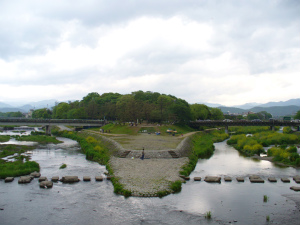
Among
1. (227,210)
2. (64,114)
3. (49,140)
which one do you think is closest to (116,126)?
(49,140)

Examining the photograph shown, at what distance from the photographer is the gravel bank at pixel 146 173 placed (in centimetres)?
2855

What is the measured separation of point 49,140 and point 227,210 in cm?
6618

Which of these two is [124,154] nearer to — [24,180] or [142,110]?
[24,180]

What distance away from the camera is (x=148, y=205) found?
968 inches

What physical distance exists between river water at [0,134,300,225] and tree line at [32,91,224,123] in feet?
198

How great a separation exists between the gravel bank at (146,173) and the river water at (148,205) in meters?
1.73

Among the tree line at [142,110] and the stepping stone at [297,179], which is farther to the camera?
the tree line at [142,110]

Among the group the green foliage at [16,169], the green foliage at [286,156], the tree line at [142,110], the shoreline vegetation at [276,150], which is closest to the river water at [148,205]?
the green foliage at [16,169]

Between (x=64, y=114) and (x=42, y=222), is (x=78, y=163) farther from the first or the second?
(x=64, y=114)

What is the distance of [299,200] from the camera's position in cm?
2647

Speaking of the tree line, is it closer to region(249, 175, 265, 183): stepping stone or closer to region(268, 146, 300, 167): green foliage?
region(268, 146, 300, 167): green foliage

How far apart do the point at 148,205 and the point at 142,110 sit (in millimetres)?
72225

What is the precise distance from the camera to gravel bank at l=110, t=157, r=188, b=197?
28.5m

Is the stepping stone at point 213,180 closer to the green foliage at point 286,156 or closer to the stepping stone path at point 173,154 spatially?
the stepping stone path at point 173,154
